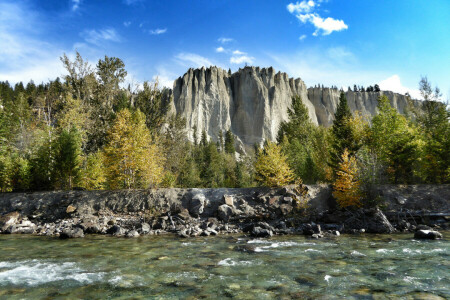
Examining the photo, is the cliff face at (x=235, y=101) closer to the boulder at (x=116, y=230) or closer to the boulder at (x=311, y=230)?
the boulder at (x=116, y=230)

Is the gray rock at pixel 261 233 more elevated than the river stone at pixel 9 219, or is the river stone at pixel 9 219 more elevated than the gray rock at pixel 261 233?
the river stone at pixel 9 219

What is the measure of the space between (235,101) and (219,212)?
2791 inches

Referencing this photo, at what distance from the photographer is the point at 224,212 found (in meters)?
20.0

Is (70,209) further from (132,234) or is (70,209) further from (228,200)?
(228,200)

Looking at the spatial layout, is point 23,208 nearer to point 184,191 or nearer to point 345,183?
point 184,191

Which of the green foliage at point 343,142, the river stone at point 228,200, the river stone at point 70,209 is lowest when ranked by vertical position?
the river stone at point 70,209

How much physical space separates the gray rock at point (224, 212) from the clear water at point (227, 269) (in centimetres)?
548

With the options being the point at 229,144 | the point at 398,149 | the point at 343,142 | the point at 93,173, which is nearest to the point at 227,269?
the point at 93,173

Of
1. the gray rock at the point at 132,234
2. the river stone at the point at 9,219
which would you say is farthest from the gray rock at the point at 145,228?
the river stone at the point at 9,219

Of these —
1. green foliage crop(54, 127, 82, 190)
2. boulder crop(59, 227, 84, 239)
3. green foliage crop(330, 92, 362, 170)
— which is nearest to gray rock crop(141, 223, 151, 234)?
boulder crop(59, 227, 84, 239)

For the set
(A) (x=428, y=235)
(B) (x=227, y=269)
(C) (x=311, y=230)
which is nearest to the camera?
(B) (x=227, y=269)

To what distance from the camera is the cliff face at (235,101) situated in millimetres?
81812

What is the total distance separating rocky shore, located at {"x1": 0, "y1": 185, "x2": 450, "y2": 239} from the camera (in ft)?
57.4

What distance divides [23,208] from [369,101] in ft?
383
